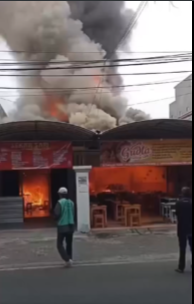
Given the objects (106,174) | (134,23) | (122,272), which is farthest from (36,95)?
(106,174)

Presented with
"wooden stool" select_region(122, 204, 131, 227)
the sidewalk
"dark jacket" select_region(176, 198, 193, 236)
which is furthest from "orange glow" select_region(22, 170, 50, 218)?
"dark jacket" select_region(176, 198, 193, 236)

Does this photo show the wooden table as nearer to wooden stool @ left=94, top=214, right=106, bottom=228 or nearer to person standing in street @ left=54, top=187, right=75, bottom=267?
wooden stool @ left=94, top=214, right=106, bottom=228

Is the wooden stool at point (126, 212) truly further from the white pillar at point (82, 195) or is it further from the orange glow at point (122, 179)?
the white pillar at point (82, 195)

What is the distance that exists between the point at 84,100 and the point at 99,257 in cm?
617

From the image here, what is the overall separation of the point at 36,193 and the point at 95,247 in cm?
114

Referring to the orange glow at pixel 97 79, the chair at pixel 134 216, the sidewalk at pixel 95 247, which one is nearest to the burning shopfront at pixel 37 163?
the sidewalk at pixel 95 247

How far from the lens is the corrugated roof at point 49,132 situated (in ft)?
18.9

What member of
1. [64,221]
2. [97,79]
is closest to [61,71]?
[97,79]

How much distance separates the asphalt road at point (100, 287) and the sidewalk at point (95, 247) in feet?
1.25

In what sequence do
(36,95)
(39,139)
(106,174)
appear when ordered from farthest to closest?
1. (106,174)
2. (39,139)
3. (36,95)

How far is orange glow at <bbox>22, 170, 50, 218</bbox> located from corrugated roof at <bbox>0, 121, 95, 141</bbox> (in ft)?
1.91

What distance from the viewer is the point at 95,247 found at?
655cm

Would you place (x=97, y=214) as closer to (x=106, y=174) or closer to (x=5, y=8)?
(x=106, y=174)

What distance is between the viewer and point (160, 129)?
19.7 ft
